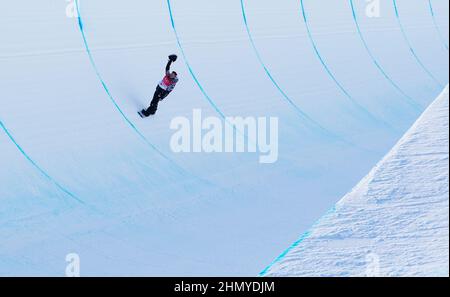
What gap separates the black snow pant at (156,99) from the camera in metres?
7.05

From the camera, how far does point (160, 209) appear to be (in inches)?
245

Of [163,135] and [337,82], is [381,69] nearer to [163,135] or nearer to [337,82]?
[337,82]

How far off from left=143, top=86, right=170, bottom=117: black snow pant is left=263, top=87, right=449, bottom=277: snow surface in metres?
1.55

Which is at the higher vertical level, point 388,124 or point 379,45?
point 379,45

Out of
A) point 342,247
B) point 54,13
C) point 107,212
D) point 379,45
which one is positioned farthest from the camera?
point 379,45

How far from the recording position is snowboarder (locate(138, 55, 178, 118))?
22.4 ft

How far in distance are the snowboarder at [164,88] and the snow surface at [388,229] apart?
151cm

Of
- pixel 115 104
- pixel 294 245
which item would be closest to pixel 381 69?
pixel 115 104

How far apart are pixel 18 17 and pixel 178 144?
157 cm

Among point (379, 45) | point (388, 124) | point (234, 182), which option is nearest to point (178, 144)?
point (234, 182)

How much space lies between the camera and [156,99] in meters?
7.14

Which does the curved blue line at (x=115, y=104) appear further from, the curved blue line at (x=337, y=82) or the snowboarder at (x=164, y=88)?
the curved blue line at (x=337, y=82)

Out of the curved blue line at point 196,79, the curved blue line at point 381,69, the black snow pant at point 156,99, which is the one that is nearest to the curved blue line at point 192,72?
the curved blue line at point 196,79

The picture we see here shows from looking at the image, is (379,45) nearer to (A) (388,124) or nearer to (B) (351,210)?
(A) (388,124)
